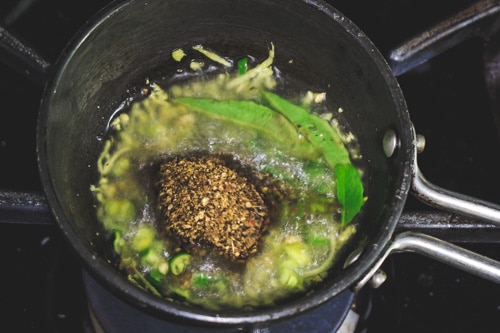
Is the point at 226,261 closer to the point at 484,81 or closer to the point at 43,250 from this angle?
the point at 43,250

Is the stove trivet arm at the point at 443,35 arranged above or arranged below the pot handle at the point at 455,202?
above

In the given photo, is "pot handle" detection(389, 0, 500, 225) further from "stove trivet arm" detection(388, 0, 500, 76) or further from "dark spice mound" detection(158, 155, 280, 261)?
"dark spice mound" detection(158, 155, 280, 261)

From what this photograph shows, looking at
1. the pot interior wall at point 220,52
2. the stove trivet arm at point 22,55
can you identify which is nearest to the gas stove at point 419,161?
the stove trivet arm at point 22,55

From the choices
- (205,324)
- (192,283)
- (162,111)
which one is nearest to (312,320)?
(192,283)

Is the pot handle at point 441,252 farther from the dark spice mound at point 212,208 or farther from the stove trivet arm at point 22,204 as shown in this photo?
the stove trivet arm at point 22,204

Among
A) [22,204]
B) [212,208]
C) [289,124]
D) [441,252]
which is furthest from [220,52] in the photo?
[441,252]

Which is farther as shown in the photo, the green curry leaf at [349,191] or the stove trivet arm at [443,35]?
the stove trivet arm at [443,35]
